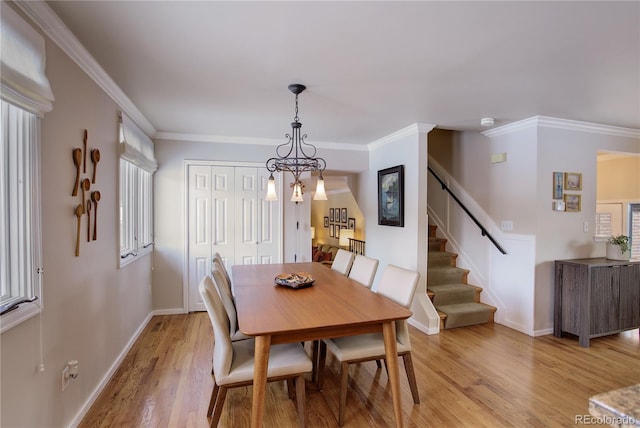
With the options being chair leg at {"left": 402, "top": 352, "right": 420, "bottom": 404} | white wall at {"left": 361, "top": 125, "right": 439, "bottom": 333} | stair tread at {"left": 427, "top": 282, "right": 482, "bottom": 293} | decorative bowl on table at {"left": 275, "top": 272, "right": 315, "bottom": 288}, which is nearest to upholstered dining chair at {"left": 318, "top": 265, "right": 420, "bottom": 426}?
chair leg at {"left": 402, "top": 352, "right": 420, "bottom": 404}

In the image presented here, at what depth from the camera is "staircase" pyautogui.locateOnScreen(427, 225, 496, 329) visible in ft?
12.5

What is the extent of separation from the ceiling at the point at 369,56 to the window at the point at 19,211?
64 cm

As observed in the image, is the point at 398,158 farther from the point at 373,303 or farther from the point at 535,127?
the point at 373,303

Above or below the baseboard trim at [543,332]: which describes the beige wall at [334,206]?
above

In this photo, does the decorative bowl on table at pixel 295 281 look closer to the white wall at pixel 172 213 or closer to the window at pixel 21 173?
the window at pixel 21 173

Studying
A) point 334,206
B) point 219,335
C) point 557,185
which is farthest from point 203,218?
point 334,206

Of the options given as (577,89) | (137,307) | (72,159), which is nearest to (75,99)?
(72,159)

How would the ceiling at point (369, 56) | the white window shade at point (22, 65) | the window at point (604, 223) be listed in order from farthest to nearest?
the window at point (604, 223)
the ceiling at point (369, 56)
the white window shade at point (22, 65)

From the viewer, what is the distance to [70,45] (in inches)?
73.5

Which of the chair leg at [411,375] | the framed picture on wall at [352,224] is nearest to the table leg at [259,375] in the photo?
the chair leg at [411,375]

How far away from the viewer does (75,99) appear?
79.0 inches

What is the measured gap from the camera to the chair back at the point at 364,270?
2.85 meters

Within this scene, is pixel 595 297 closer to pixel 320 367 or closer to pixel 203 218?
pixel 320 367

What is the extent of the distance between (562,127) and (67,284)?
183 inches
